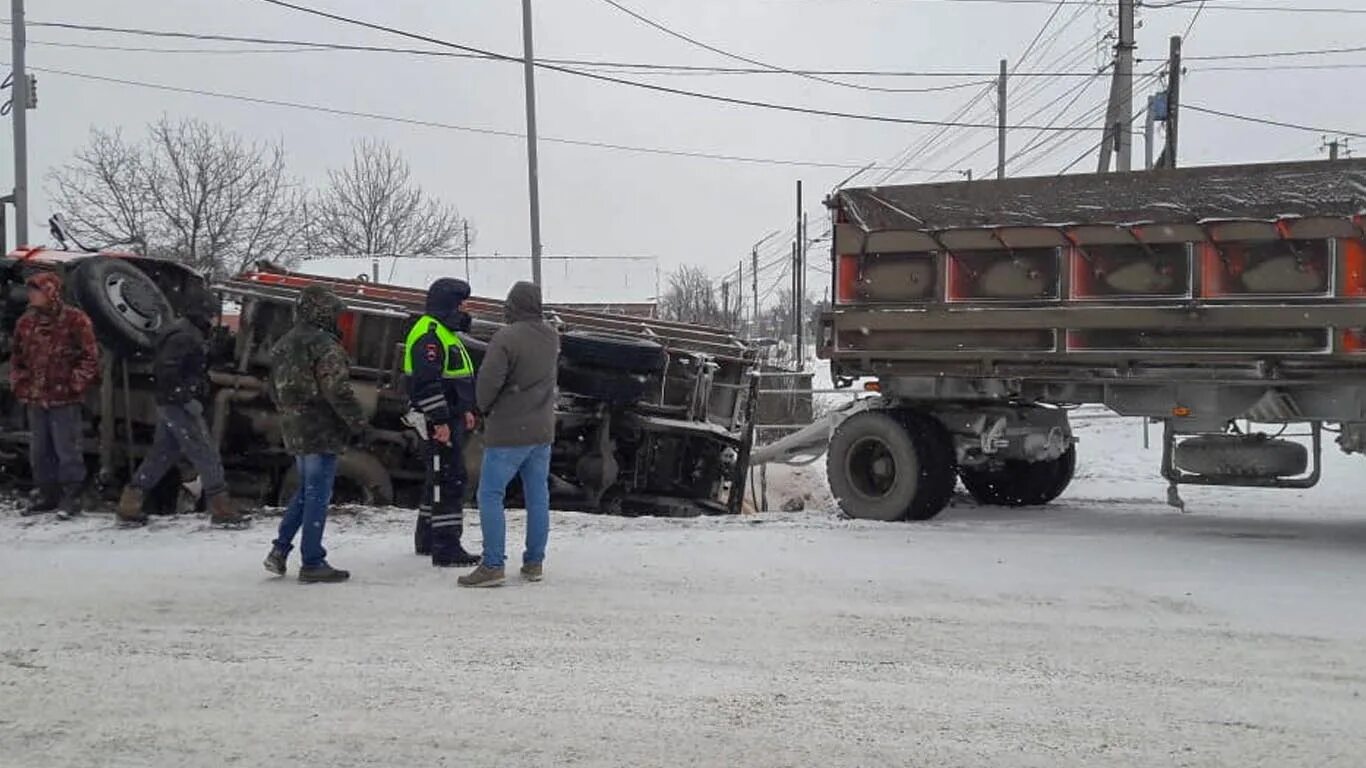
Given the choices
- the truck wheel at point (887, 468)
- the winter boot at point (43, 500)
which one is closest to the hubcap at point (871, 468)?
the truck wheel at point (887, 468)

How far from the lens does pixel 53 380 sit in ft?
26.9

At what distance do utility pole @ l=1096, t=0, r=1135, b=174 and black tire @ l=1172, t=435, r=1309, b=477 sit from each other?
1205 centimetres

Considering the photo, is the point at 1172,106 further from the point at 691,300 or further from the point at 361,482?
the point at 691,300

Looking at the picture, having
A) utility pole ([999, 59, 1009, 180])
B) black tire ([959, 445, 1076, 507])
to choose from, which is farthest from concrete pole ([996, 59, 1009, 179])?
black tire ([959, 445, 1076, 507])

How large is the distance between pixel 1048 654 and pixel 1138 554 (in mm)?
2554

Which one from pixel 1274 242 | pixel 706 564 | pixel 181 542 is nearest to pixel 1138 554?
pixel 1274 242

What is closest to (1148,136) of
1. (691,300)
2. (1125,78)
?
(1125,78)

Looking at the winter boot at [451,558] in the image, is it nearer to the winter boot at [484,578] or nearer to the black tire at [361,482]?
the winter boot at [484,578]

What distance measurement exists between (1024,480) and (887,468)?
1.65 meters

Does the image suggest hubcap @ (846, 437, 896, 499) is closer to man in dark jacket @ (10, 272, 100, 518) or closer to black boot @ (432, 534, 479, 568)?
black boot @ (432, 534, 479, 568)

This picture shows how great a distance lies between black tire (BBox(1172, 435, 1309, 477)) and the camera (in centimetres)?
822

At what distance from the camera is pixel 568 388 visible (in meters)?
9.77

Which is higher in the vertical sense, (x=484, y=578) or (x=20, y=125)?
(x=20, y=125)

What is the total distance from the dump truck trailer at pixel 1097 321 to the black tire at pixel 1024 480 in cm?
52
